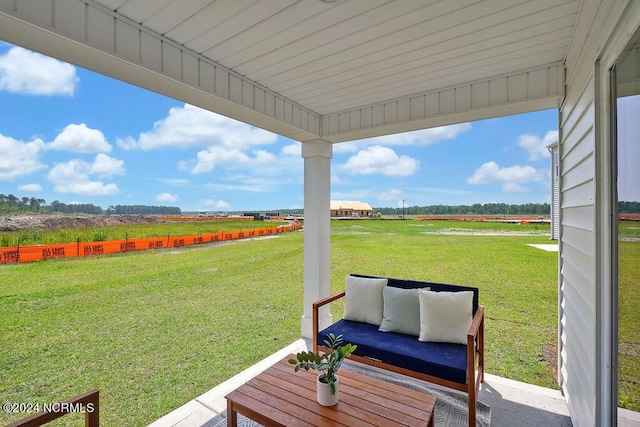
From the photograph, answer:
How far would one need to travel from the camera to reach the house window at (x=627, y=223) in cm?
95

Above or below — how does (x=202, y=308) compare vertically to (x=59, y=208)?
below

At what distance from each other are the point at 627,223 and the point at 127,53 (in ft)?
7.89

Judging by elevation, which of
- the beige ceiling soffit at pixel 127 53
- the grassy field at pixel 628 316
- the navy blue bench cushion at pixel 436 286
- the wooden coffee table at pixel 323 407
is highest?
the beige ceiling soffit at pixel 127 53

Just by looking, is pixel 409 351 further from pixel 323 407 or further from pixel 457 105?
pixel 457 105

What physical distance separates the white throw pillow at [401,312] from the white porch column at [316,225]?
2.94 ft

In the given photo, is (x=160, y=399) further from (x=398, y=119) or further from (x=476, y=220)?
(x=476, y=220)

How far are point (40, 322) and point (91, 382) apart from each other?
0.72 m

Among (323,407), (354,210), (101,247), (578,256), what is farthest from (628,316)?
(354,210)

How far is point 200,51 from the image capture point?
6.21 ft

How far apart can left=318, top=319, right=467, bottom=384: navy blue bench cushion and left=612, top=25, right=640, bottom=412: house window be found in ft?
3.16

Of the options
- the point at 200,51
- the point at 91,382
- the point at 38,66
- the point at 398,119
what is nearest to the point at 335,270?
the point at 398,119

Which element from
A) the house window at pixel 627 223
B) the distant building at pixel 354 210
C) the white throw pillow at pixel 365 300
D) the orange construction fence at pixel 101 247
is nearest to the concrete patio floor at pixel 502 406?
the white throw pillow at pixel 365 300

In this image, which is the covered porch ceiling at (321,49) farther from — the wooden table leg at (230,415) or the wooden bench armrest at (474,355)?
the wooden table leg at (230,415)

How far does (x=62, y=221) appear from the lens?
8.07 feet
